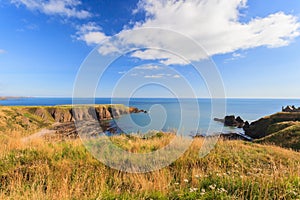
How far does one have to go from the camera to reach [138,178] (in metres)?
4.50

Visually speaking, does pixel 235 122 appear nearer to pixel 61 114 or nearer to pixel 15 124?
pixel 15 124

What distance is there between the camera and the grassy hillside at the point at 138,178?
3.59m

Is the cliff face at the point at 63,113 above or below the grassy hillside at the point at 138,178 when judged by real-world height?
below

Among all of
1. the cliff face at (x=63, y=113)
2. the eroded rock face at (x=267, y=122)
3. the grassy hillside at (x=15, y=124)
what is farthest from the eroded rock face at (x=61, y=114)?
the eroded rock face at (x=267, y=122)

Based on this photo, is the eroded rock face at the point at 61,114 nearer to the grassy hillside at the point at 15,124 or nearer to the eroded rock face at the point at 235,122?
the grassy hillside at the point at 15,124

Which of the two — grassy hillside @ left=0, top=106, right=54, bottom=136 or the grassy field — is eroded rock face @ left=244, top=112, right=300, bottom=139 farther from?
grassy hillside @ left=0, top=106, right=54, bottom=136

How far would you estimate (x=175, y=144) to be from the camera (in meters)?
7.86

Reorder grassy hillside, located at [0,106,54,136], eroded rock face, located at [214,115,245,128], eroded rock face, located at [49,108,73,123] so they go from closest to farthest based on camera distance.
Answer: grassy hillside, located at [0,106,54,136] < eroded rock face, located at [214,115,245,128] < eroded rock face, located at [49,108,73,123]

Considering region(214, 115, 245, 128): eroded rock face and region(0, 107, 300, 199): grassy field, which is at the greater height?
region(0, 107, 300, 199): grassy field

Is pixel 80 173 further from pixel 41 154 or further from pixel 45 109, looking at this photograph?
pixel 45 109

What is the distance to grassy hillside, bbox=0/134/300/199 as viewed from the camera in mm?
3586

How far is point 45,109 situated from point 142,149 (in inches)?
2652

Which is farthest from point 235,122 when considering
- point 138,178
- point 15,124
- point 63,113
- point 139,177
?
point 138,178

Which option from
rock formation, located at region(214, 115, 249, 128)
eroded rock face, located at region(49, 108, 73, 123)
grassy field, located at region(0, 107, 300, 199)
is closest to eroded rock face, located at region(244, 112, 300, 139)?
rock formation, located at region(214, 115, 249, 128)
